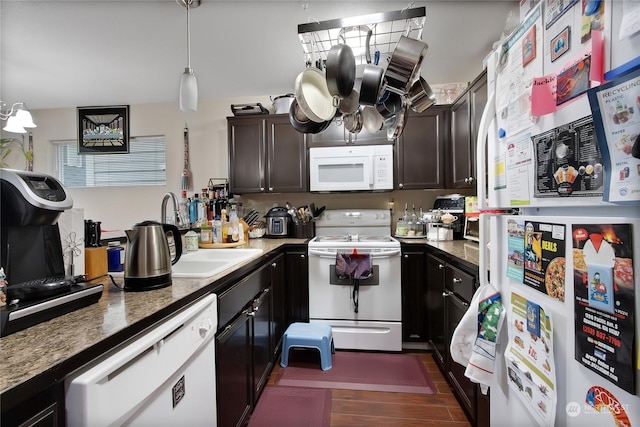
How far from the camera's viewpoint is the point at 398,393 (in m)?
1.75

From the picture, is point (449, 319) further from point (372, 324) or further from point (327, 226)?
point (327, 226)

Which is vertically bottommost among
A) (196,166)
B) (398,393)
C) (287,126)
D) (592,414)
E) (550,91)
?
(398,393)

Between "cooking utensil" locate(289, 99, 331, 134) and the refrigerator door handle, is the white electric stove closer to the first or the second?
"cooking utensil" locate(289, 99, 331, 134)

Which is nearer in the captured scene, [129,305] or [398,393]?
[129,305]

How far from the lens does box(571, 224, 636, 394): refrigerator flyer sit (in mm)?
532

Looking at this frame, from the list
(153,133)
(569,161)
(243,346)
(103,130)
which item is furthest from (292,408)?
(103,130)

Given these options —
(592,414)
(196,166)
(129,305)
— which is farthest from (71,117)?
(592,414)

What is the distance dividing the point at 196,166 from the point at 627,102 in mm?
3405

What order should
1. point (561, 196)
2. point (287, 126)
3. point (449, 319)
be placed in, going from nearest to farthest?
point (561, 196) < point (449, 319) < point (287, 126)

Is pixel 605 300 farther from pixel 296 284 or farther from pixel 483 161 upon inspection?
pixel 296 284

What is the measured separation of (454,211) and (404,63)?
1.52 metres

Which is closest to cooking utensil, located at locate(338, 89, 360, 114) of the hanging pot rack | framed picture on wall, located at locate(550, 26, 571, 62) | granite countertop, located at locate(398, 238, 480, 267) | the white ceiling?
the hanging pot rack

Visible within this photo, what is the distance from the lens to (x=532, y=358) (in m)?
0.78

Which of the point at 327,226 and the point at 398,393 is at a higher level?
the point at 327,226
